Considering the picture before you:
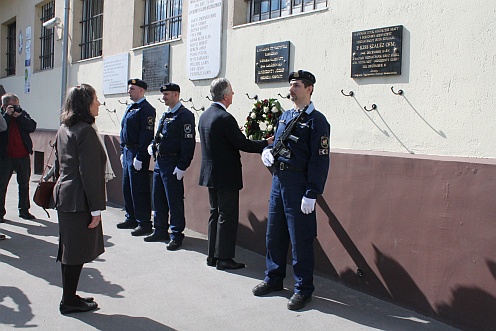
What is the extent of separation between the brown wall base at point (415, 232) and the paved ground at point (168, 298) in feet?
0.62

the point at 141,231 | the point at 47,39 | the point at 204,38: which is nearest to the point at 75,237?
the point at 141,231

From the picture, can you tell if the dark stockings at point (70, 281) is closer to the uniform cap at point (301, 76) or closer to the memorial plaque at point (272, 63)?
the uniform cap at point (301, 76)

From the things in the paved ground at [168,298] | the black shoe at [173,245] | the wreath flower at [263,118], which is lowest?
the paved ground at [168,298]

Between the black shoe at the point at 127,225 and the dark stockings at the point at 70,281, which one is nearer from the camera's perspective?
the dark stockings at the point at 70,281

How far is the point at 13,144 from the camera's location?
281 inches

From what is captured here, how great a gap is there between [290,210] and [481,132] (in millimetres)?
1640

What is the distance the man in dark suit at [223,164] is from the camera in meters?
5.09

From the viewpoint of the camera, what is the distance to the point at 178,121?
6039mm

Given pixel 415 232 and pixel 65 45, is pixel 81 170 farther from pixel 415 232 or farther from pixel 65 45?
pixel 65 45

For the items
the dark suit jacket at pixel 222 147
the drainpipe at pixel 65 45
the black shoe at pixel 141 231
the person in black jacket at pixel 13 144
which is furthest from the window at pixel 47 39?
the dark suit jacket at pixel 222 147

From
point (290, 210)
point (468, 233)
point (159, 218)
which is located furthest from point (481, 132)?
point (159, 218)

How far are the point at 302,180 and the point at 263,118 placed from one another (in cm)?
169

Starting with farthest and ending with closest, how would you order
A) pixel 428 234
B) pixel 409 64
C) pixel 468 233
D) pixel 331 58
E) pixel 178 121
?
pixel 178 121 < pixel 331 58 < pixel 409 64 < pixel 428 234 < pixel 468 233

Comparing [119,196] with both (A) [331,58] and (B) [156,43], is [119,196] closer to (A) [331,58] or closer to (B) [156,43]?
(B) [156,43]
